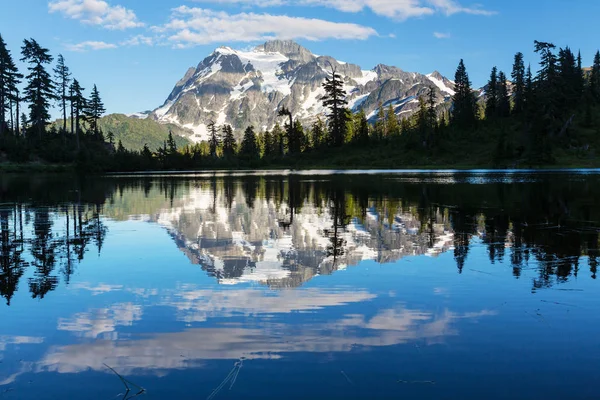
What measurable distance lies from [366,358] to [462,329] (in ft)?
7.46

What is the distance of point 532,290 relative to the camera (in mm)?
A: 11469

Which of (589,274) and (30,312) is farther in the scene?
(589,274)

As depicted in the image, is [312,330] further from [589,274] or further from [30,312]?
[589,274]

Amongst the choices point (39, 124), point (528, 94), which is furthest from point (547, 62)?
point (39, 124)

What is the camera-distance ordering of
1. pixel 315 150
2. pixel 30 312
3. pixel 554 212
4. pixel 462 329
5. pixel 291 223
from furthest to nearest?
pixel 315 150 → pixel 554 212 → pixel 291 223 → pixel 30 312 → pixel 462 329

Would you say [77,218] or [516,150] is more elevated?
[516,150]

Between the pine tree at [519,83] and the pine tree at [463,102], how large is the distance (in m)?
12.9

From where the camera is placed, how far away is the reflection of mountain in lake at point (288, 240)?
47.0 feet

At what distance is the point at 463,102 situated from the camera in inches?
6191

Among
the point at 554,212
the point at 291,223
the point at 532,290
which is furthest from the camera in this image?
the point at 554,212

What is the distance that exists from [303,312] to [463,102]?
15984cm

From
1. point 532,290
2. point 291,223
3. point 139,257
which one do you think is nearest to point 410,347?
point 532,290

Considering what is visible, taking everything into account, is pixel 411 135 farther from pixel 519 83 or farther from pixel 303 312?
pixel 303 312

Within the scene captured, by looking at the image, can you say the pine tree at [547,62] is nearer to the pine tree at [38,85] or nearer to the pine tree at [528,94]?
the pine tree at [528,94]
